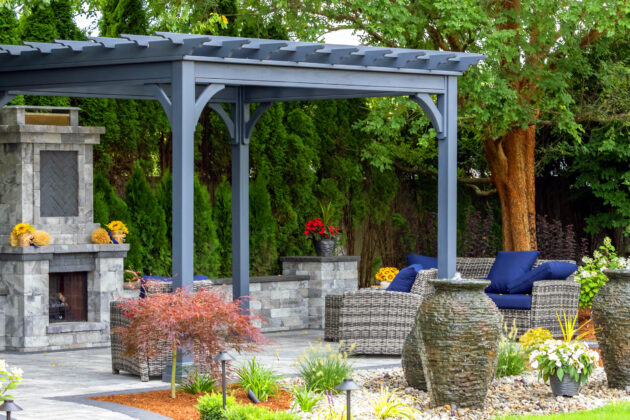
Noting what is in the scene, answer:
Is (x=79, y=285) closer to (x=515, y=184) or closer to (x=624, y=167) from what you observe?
(x=515, y=184)

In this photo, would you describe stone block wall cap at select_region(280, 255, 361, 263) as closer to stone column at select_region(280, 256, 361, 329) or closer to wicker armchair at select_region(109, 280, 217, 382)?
stone column at select_region(280, 256, 361, 329)

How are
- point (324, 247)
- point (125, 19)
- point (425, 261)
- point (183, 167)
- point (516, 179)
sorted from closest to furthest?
point (183, 167), point (125, 19), point (425, 261), point (324, 247), point (516, 179)

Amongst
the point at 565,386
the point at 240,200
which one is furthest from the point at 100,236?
the point at 565,386

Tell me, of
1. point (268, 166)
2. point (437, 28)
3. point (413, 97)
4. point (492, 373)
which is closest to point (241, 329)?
point (492, 373)

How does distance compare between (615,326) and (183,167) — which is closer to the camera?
(615,326)

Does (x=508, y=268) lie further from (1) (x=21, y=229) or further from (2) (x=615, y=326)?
(1) (x=21, y=229)

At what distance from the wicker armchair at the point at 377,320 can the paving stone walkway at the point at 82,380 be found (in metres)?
0.16

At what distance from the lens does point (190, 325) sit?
7605 mm

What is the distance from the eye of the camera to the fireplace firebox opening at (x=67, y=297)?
36.7 feet

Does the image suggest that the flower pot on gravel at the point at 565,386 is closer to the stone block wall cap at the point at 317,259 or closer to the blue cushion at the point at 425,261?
the blue cushion at the point at 425,261

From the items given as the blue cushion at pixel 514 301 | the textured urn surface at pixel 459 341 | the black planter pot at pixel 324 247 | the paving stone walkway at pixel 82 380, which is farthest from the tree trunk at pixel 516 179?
the textured urn surface at pixel 459 341

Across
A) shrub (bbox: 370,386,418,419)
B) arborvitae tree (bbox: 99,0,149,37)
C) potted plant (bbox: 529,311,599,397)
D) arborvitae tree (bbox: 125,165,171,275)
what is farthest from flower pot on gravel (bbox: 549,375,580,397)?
arborvitae tree (bbox: 99,0,149,37)

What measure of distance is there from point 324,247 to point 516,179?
3.21 m

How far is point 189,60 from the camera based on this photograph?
8602mm
